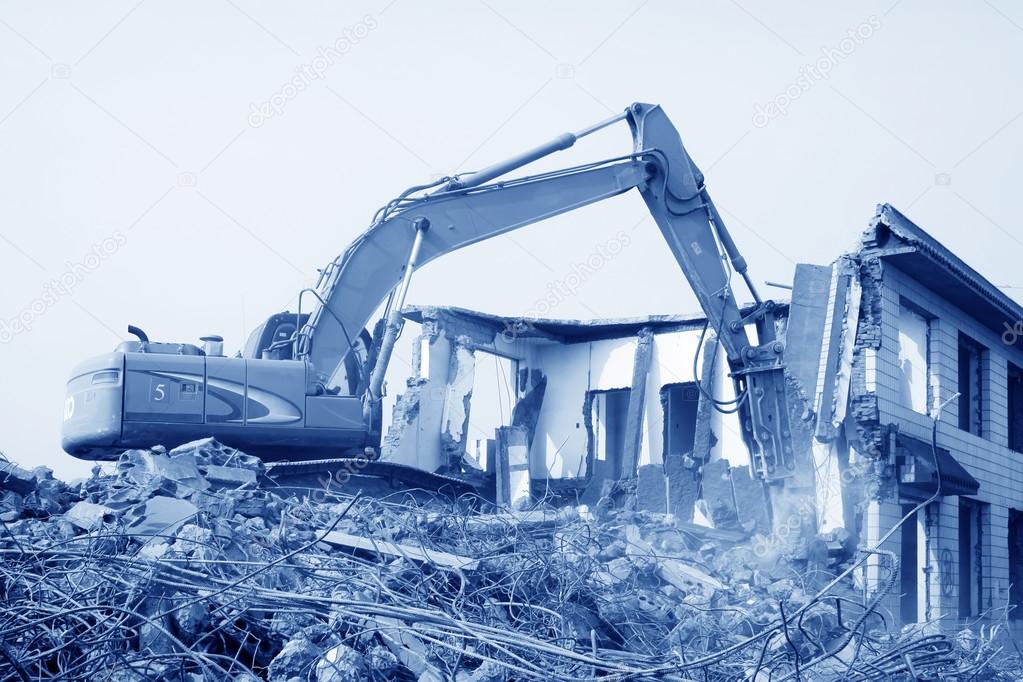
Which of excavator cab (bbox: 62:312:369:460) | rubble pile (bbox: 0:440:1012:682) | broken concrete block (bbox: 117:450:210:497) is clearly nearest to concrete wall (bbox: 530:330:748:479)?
rubble pile (bbox: 0:440:1012:682)

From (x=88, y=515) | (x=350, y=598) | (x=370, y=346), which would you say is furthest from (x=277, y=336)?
(x=350, y=598)

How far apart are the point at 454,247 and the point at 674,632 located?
4.56 m

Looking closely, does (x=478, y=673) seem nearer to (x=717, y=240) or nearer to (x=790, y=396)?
(x=717, y=240)

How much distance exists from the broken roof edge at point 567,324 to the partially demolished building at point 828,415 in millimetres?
34

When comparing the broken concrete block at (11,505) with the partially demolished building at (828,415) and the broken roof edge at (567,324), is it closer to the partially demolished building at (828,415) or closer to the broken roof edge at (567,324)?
the partially demolished building at (828,415)

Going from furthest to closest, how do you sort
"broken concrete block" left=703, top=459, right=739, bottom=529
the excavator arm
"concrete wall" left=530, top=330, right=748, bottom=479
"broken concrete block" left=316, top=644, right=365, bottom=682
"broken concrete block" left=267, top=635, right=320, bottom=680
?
"concrete wall" left=530, top=330, right=748, bottom=479
"broken concrete block" left=703, top=459, right=739, bottom=529
the excavator arm
"broken concrete block" left=267, top=635, right=320, bottom=680
"broken concrete block" left=316, top=644, right=365, bottom=682

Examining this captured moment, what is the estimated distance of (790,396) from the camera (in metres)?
11.6

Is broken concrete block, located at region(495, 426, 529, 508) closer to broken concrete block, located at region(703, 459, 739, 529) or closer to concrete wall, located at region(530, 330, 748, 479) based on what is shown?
concrete wall, located at region(530, 330, 748, 479)

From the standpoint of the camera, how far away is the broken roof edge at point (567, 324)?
51.3 ft

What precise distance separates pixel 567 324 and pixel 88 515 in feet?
36.2

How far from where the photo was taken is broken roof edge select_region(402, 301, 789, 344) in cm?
1562

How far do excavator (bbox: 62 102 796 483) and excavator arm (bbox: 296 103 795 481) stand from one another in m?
0.01

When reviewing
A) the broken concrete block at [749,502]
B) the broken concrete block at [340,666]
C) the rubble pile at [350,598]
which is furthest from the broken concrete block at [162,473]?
the broken concrete block at [749,502]

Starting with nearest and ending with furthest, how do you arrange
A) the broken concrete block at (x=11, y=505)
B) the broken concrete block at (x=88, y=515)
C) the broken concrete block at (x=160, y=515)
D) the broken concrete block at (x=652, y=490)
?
the broken concrete block at (x=160, y=515), the broken concrete block at (x=88, y=515), the broken concrete block at (x=11, y=505), the broken concrete block at (x=652, y=490)
